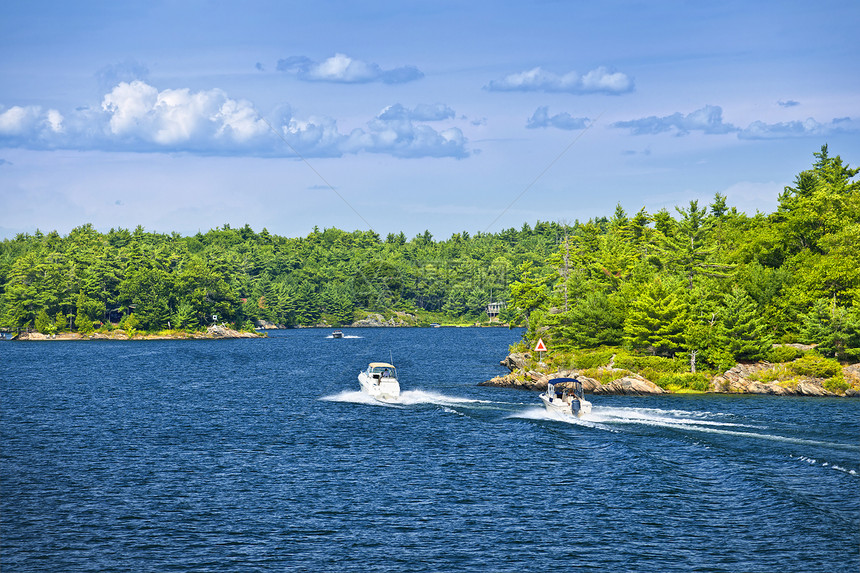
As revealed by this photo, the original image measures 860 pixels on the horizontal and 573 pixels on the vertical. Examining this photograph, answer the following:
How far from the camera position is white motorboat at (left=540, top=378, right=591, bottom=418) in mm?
60312

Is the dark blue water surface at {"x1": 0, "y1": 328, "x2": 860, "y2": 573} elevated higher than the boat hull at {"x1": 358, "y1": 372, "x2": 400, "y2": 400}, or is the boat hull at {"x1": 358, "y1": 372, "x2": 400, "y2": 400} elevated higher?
the boat hull at {"x1": 358, "y1": 372, "x2": 400, "y2": 400}

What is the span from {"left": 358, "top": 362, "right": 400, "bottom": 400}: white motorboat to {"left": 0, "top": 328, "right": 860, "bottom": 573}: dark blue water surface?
2010 millimetres

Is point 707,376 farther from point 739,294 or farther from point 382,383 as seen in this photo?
point 382,383

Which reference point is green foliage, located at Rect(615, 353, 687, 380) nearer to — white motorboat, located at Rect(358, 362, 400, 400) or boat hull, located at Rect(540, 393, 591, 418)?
boat hull, located at Rect(540, 393, 591, 418)

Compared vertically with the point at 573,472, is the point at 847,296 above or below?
above

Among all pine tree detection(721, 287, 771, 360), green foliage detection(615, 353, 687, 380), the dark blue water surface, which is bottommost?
the dark blue water surface

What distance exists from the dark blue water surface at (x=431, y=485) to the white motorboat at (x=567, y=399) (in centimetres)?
135

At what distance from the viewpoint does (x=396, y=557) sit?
1219 inches

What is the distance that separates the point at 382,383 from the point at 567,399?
817 inches

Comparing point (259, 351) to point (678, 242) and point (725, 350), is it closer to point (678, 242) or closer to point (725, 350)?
point (678, 242)

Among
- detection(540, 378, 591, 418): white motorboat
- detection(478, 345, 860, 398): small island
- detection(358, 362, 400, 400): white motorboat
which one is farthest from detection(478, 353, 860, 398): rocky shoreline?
detection(358, 362, 400, 400): white motorboat

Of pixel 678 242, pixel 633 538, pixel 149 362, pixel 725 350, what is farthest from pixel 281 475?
pixel 149 362

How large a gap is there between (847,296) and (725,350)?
1674 centimetres

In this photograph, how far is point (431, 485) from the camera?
4216 cm
